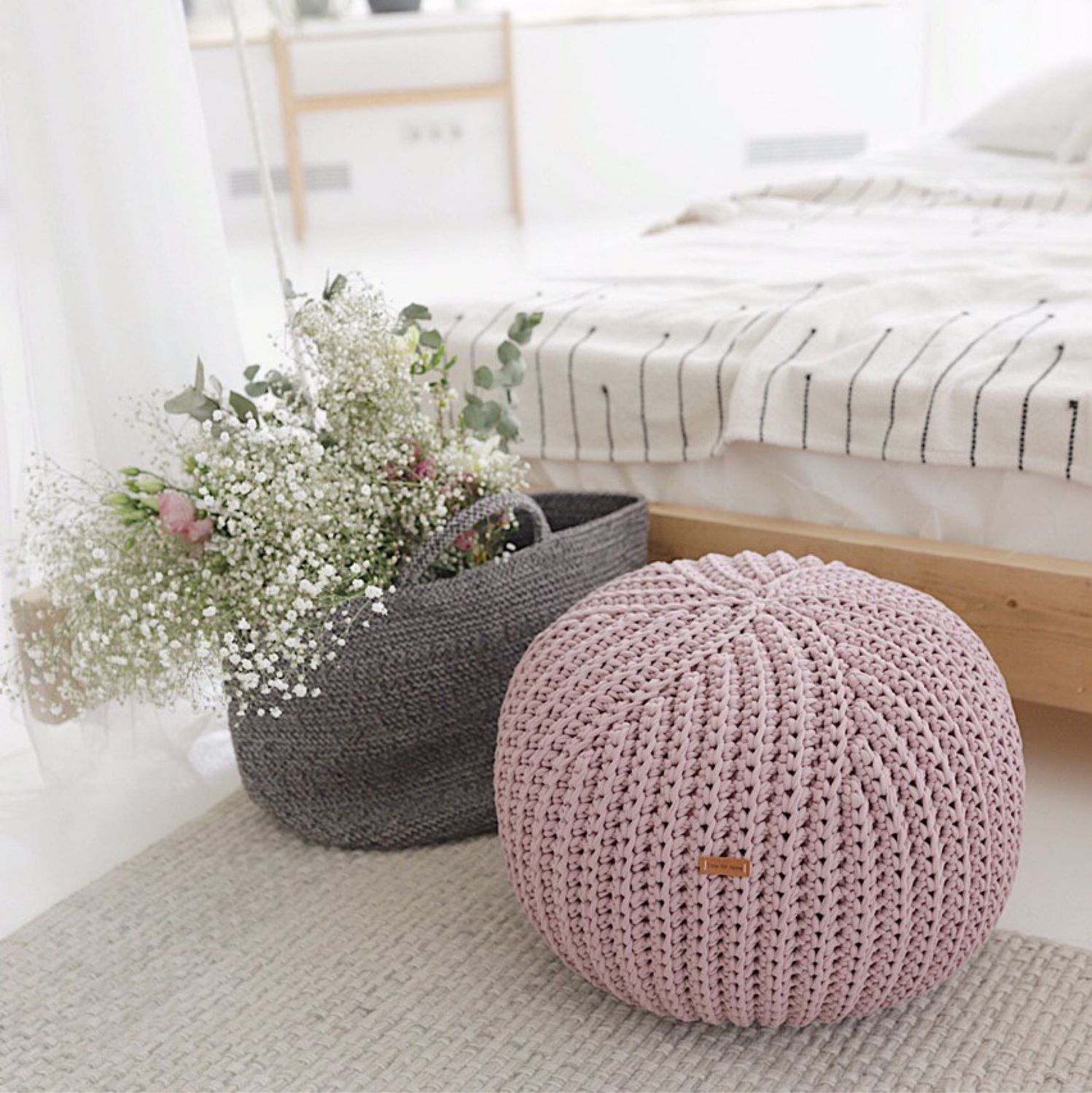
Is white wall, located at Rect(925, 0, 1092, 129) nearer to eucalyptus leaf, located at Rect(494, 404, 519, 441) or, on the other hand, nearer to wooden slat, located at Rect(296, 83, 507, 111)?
wooden slat, located at Rect(296, 83, 507, 111)

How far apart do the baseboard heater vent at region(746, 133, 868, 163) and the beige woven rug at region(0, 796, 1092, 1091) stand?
14.1 ft

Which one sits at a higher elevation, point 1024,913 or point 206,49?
point 206,49

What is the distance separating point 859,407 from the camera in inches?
64.4

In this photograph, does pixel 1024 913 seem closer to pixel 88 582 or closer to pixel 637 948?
pixel 637 948

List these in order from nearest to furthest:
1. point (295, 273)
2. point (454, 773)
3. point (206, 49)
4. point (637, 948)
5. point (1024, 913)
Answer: point (637, 948), point (1024, 913), point (454, 773), point (295, 273), point (206, 49)

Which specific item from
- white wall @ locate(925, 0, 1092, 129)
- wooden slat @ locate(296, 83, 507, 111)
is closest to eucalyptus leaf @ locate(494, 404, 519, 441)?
white wall @ locate(925, 0, 1092, 129)

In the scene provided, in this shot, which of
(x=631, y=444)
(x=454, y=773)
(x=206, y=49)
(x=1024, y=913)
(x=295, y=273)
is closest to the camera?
(x=1024, y=913)

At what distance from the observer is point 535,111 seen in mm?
5312

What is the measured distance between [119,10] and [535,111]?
3874mm

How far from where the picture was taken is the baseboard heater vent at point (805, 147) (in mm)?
5340

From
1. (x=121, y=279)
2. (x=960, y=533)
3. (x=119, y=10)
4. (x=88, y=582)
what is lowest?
(x=960, y=533)

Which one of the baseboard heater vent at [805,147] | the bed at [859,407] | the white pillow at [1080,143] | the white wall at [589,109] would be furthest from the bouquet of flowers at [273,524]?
the baseboard heater vent at [805,147]

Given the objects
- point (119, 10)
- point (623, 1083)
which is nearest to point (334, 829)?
point (623, 1083)

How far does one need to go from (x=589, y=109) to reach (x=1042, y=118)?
2670mm
